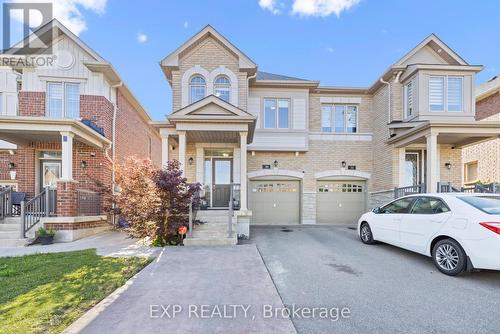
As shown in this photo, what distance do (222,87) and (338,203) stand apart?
738 centimetres

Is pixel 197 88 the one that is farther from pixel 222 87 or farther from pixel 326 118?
pixel 326 118

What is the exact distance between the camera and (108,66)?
32.9 ft

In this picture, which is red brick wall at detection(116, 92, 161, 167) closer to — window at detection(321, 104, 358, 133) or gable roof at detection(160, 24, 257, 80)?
gable roof at detection(160, 24, 257, 80)

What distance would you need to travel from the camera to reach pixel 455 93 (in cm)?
1034

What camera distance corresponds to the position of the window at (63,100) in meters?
10.0

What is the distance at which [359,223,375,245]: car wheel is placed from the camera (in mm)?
6971

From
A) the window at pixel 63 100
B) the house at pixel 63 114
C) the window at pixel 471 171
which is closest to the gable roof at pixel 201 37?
the house at pixel 63 114

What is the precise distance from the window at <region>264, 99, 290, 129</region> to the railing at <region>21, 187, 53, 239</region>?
8.44 meters

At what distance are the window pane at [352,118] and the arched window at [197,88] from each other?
22.2ft

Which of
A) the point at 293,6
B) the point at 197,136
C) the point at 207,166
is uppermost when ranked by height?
the point at 293,6

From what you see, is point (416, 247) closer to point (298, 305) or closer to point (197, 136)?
point (298, 305)

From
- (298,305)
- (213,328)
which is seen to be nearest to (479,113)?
(298,305)

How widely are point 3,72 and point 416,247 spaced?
15.6 m

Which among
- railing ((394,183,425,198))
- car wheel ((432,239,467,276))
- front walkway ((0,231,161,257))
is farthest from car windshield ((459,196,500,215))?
front walkway ((0,231,161,257))
